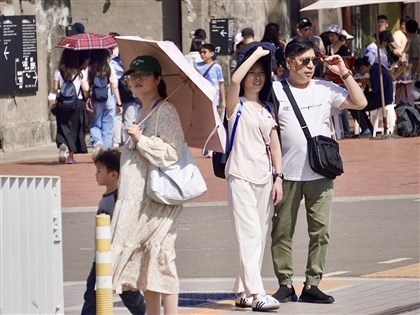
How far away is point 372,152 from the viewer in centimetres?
2041

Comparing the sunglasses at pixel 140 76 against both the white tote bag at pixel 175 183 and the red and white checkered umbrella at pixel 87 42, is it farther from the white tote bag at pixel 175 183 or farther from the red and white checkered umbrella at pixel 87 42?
the red and white checkered umbrella at pixel 87 42

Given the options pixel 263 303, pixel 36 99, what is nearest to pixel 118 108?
pixel 36 99

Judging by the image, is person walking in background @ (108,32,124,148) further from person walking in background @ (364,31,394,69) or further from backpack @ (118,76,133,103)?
person walking in background @ (364,31,394,69)

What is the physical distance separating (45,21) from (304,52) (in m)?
14.6

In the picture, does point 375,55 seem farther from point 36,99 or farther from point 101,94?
point 101,94

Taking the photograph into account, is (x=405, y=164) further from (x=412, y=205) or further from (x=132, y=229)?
(x=132, y=229)

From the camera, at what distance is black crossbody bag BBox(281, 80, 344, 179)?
31.2ft

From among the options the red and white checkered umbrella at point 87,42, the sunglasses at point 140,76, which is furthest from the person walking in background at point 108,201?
the red and white checkered umbrella at point 87,42

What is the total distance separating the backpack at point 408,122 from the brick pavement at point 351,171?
1.25 ft

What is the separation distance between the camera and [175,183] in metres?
8.21

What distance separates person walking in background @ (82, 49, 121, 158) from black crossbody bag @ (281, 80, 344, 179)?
9.86m

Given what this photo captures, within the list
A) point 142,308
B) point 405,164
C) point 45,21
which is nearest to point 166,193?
point 142,308

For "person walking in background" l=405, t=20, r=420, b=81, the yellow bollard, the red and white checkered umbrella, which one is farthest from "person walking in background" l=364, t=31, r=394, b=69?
the yellow bollard

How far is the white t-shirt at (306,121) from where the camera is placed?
9594 mm
